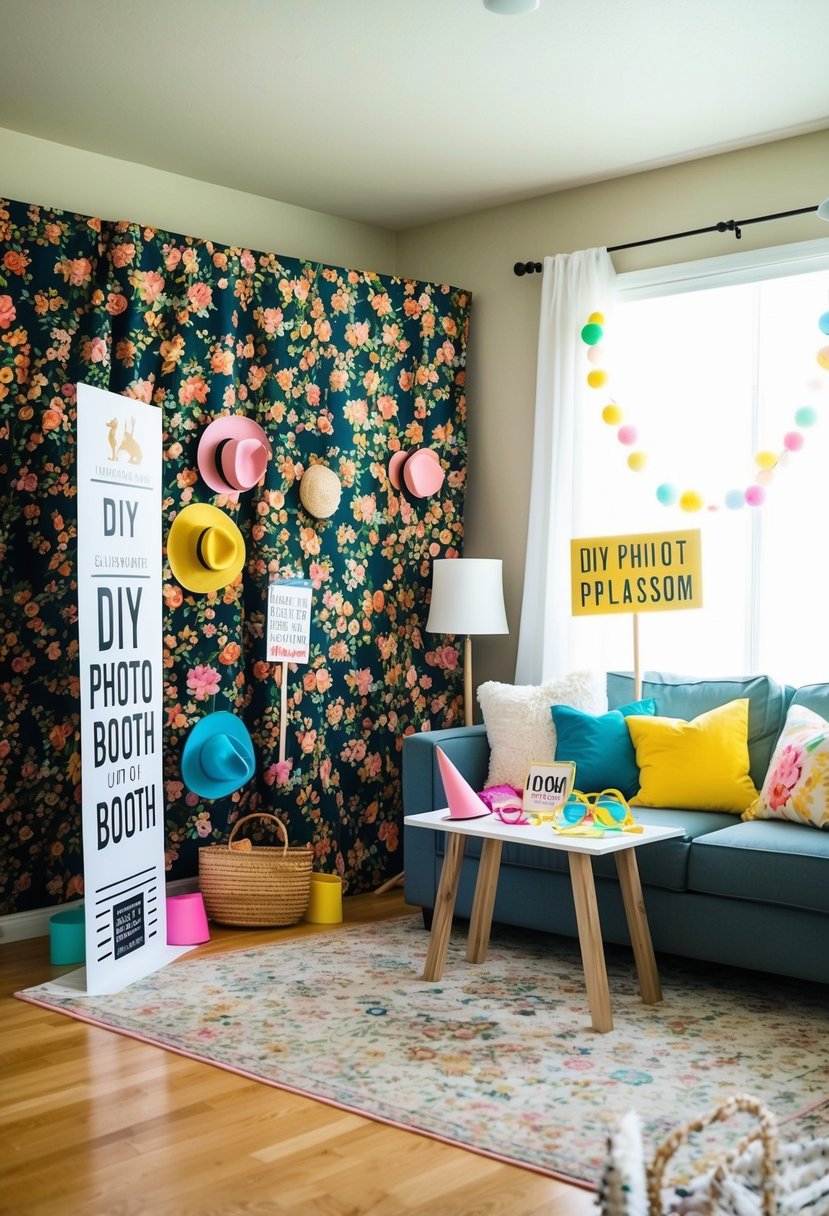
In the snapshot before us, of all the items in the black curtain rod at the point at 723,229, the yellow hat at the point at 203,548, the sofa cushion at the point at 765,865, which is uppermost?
the black curtain rod at the point at 723,229

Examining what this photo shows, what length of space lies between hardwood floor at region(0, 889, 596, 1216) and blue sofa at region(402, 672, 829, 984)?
4.07 feet

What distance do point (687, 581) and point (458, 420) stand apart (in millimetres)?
1533

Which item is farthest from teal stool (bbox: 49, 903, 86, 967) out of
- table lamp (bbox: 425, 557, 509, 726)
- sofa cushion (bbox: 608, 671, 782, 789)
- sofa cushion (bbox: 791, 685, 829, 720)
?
sofa cushion (bbox: 791, 685, 829, 720)

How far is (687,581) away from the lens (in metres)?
4.23

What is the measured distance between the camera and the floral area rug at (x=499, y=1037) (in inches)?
106

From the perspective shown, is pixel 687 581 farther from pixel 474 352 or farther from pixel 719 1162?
pixel 719 1162

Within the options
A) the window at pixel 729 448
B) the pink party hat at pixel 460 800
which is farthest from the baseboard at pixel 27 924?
the window at pixel 729 448

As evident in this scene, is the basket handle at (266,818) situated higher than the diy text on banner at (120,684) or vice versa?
the diy text on banner at (120,684)

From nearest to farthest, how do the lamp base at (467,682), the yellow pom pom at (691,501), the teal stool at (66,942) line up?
Answer: the teal stool at (66,942), the yellow pom pom at (691,501), the lamp base at (467,682)

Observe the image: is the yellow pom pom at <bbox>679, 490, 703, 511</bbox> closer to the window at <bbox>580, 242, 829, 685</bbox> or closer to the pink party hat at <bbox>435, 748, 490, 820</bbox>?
A: the window at <bbox>580, 242, 829, 685</bbox>

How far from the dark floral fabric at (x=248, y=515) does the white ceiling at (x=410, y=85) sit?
0.41 metres

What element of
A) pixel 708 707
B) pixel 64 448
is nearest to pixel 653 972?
pixel 708 707

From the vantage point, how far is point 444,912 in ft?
12.1

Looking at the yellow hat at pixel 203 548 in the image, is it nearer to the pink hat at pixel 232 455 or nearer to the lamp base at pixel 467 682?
the pink hat at pixel 232 455
